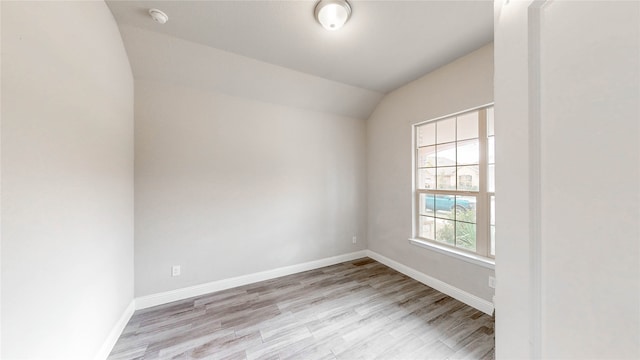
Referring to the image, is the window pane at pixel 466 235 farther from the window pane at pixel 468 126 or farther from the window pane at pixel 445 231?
the window pane at pixel 468 126

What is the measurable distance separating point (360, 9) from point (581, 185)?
1921mm

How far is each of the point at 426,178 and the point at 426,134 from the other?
59 centimetres

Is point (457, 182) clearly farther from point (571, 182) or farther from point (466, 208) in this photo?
point (571, 182)

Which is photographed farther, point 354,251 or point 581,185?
point 354,251

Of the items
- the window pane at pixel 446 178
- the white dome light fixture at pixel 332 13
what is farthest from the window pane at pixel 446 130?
the white dome light fixture at pixel 332 13

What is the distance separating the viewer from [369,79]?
2.88 metres

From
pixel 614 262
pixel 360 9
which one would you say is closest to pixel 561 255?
pixel 614 262

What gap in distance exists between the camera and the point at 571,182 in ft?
1.36

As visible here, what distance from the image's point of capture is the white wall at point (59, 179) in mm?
959

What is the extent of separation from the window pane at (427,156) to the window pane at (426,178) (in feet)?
0.26

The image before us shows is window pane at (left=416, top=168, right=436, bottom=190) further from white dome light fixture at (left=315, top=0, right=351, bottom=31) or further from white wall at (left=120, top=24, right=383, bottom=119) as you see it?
white dome light fixture at (left=315, top=0, right=351, bottom=31)

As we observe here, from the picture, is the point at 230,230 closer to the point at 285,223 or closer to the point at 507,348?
the point at 285,223

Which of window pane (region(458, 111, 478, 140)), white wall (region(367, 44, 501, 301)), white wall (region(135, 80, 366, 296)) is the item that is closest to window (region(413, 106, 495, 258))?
window pane (region(458, 111, 478, 140))

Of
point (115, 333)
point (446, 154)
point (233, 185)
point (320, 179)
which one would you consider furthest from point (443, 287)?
point (115, 333)
